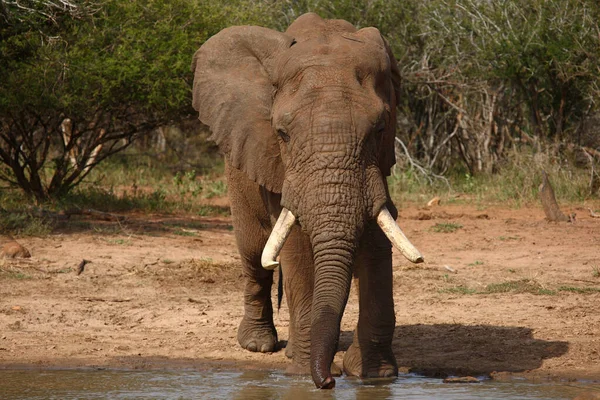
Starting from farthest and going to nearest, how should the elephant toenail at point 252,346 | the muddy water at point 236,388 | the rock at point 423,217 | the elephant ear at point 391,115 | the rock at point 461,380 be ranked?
1. the rock at point 423,217
2. the elephant toenail at point 252,346
3. the rock at point 461,380
4. the muddy water at point 236,388
5. the elephant ear at point 391,115

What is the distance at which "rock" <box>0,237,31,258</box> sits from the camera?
29.9 feet

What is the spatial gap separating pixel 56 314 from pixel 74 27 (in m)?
5.15

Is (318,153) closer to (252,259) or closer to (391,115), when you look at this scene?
(391,115)

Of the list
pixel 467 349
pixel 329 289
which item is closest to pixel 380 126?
pixel 329 289

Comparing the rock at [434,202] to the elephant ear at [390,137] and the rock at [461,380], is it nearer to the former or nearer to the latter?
the rock at [461,380]

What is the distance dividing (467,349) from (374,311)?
126 cm

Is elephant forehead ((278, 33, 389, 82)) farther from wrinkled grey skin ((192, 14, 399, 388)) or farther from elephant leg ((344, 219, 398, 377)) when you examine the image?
elephant leg ((344, 219, 398, 377))

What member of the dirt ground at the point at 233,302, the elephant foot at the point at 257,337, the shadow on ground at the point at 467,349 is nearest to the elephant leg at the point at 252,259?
the elephant foot at the point at 257,337

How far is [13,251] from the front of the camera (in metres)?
9.13

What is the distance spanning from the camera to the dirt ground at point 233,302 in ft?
21.9

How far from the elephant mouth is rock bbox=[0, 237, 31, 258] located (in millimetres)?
4626

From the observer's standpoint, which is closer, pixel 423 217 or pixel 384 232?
pixel 384 232

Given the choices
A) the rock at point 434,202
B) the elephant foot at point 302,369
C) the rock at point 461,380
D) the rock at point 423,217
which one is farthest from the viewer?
the rock at point 434,202

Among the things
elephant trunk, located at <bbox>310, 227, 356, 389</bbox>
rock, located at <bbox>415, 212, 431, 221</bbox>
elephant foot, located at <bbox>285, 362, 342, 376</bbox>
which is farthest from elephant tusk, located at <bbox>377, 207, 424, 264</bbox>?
rock, located at <bbox>415, 212, 431, 221</bbox>
